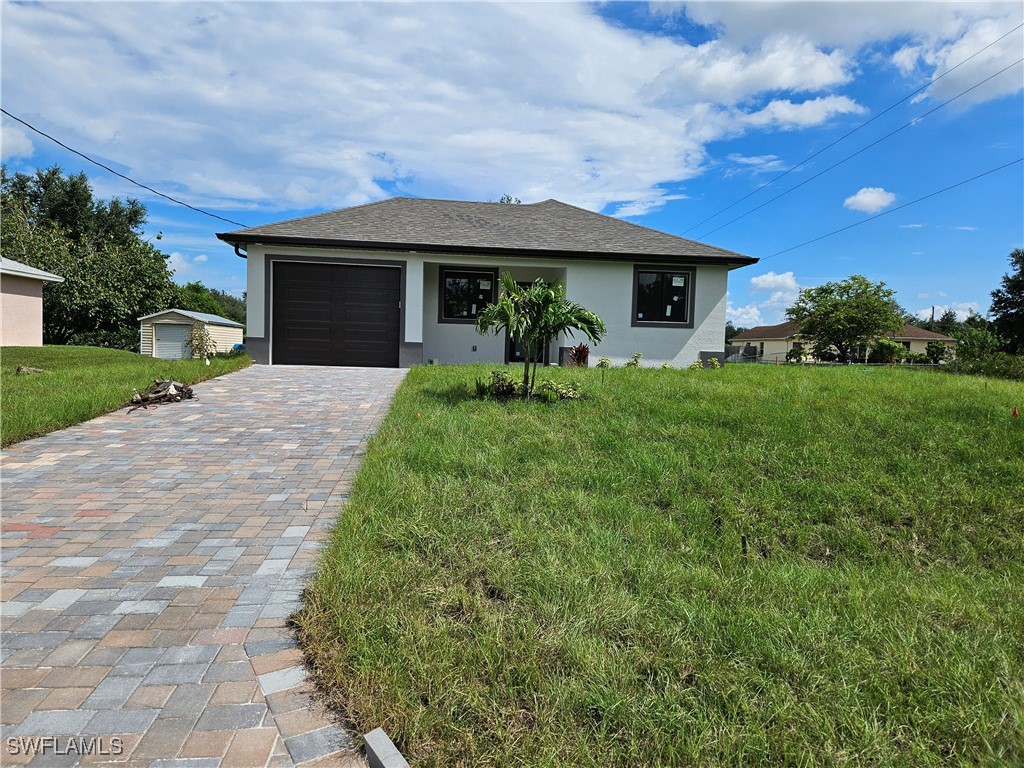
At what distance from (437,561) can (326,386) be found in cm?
766

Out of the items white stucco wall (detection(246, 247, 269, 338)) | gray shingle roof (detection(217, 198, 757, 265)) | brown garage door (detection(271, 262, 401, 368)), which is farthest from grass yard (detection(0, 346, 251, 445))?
gray shingle roof (detection(217, 198, 757, 265))

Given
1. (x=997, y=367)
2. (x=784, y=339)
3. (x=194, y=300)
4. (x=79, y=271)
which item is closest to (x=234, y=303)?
(x=194, y=300)

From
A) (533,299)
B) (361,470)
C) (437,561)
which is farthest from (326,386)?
(437,561)

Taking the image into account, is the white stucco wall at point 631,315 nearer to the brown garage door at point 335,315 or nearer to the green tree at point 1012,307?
the brown garage door at point 335,315

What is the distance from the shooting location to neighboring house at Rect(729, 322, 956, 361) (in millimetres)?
51525

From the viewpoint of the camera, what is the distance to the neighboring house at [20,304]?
17.3 m

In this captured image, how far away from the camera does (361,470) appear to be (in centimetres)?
466

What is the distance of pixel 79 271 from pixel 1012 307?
55588 millimetres

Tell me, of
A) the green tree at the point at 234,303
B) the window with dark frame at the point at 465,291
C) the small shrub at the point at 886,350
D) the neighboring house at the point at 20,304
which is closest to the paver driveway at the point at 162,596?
the window with dark frame at the point at 465,291

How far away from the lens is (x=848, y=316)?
3045cm

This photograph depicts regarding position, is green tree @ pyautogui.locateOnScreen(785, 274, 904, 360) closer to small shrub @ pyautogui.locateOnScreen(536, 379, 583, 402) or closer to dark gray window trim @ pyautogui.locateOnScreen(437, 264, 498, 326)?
dark gray window trim @ pyautogui.locateOnScreen(437, 264, 498, 326)

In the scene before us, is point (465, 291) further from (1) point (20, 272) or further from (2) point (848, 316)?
(2) point (848, 316)

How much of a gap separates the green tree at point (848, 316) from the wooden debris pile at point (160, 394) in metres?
33.5

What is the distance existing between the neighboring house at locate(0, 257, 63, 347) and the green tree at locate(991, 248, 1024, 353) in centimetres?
5028
